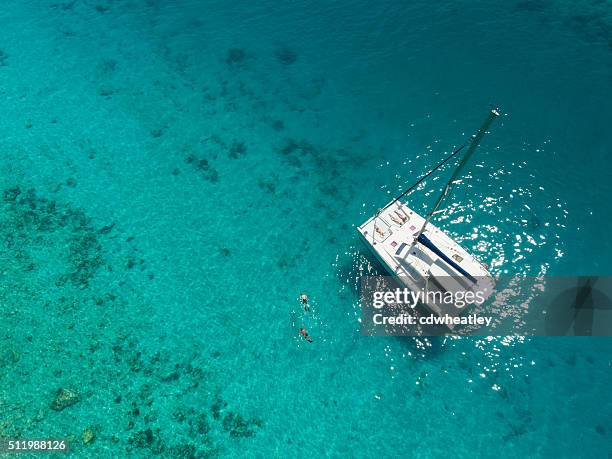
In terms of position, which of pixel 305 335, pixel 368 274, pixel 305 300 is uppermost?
pixel 368 274

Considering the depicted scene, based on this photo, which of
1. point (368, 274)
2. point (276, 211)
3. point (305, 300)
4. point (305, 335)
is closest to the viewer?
point (305, 335)

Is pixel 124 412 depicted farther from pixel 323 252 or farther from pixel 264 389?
pixel 323 252

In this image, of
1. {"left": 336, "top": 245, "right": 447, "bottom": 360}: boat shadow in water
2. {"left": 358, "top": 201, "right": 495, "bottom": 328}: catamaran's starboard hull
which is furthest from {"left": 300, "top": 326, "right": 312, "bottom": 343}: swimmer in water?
{"left": 358, "top": 201, "right": 495, "bottom": 328}: catamaran's starboard hull

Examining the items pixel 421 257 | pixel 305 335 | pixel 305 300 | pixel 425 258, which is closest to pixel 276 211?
pixel 305 300

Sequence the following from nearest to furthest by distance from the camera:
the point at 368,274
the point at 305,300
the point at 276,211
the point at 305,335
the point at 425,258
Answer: the point at 425,258, the point at 305,335, the point at 305,300, the point at 368,274, the point at 276,211

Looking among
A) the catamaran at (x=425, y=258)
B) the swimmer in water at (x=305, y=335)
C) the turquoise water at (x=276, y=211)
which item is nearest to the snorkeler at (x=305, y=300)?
the turquoise water at (x=276, y=211)

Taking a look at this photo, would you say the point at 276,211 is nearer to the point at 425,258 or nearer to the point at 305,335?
the point at 305,335

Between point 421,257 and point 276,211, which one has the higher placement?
point 276,211

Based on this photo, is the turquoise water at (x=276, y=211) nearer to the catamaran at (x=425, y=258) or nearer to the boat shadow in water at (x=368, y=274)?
the boat shadow in water at (x=368, y=274)

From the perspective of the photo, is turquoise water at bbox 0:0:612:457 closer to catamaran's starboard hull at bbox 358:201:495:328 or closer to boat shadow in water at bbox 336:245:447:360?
boat shadow in water at bbox 336:245:447:360
